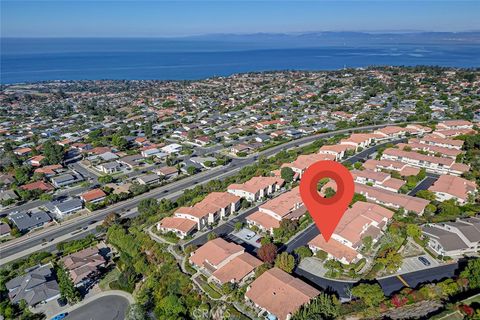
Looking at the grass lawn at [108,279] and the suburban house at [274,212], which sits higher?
the suburban house at [274,212]

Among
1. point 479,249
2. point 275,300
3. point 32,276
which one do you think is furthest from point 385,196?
point 32,276

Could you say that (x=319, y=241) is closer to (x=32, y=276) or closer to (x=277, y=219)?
(x=277, y=219)

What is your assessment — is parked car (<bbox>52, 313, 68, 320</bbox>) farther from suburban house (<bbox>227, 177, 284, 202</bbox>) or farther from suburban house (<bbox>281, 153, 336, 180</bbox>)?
suburban house (<bbox>281, 153, 336, 180</bbox>)

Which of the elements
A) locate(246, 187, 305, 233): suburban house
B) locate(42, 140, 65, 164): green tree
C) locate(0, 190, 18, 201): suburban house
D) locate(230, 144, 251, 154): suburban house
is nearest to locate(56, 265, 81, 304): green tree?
locate(246, 187, 305, 233): suburban house

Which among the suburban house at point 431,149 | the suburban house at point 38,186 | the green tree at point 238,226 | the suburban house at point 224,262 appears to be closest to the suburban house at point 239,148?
the suburban house at point 431,149

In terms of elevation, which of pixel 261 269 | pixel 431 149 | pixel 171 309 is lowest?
pixel 171 309

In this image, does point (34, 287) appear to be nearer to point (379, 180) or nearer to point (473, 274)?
point (473, 274)

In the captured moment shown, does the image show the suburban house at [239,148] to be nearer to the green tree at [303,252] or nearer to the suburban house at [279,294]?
the green tree at [303,252]

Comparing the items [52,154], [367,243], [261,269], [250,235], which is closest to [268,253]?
[261,269]
